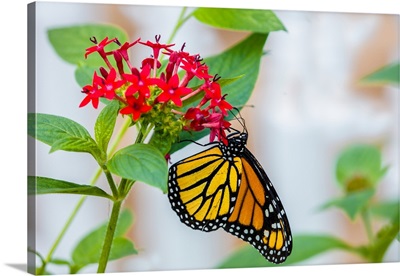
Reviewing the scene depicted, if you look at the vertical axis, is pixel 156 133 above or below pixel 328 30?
below

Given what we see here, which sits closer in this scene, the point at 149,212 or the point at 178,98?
the point at 178,98

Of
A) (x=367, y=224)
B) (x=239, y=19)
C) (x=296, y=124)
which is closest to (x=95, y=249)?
(x=239, y=19)

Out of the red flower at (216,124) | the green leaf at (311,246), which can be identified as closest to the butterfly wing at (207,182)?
the green leaf at (311,246)

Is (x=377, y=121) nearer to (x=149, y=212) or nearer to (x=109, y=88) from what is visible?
(x=149, y=212)

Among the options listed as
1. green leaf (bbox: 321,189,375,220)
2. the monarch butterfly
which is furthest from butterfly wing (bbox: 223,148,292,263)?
green leaf (bbox: 321,189,375,220)

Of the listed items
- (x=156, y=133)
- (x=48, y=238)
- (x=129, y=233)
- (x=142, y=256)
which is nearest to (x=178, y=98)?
(x=156, y=133)

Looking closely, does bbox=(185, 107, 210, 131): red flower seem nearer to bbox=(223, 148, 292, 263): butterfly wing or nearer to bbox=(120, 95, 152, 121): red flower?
bbox=(120, 95, 152, 121): red flower

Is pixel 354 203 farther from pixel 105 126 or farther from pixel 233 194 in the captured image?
pixel 105 126
